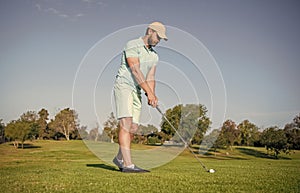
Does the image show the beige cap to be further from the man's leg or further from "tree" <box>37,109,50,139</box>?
"tree" <box>37,109,50,139</box>

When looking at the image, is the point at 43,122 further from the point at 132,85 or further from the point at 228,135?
the point at 132,85

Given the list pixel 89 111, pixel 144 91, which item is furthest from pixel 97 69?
pixel 144 91

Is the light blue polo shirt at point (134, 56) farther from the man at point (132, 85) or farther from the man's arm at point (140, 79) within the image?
the man's arm at point (140, 79)

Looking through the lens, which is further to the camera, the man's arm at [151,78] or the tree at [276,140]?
the tree at [276,140]

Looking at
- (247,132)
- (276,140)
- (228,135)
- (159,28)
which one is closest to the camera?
(159,28)

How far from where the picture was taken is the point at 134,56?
708 centimetres

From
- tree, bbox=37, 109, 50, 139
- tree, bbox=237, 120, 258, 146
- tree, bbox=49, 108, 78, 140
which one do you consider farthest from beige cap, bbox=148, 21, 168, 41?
tree, bbox=237, 120, 258, 146

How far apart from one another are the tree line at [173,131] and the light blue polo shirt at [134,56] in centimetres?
121

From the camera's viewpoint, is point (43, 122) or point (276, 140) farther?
point (43, 122)

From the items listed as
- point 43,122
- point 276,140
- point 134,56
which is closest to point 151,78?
point 134,56

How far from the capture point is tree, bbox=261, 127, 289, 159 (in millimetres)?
55625

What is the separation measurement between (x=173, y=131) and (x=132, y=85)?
2404 mm

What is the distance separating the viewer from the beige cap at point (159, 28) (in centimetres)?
725

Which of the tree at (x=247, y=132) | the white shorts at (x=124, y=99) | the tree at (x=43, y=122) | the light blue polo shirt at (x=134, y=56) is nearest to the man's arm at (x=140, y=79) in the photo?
the light blue polo shirt at (x=134, y=56)
